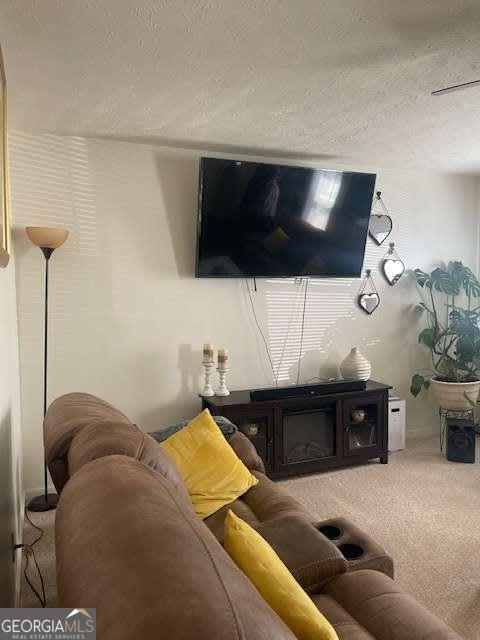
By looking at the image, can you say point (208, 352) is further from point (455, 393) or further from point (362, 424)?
point (455, 393)

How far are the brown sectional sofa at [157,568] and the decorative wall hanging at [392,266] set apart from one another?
322 cm

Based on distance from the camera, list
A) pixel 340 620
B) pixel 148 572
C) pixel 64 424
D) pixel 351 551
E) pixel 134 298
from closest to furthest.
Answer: pixel 148 572, pixel 340 620, pixel 64 424, pixel 351 551, pixel 134 298

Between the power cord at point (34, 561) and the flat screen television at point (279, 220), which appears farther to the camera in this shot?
the flat screen television at point (279, 220)

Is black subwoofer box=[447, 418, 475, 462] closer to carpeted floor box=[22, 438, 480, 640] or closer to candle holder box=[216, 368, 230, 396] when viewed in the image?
carpeted floor box=[22, 438, 480, 640]

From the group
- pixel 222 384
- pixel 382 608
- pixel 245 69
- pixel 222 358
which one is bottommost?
pixel 382 608

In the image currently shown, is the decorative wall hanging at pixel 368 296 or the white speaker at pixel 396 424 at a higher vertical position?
the decorative wall hanging at pixel 368 296

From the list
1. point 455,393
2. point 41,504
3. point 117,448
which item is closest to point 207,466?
point 117,448

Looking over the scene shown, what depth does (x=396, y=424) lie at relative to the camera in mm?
4422

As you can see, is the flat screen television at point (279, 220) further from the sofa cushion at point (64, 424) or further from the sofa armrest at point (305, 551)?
the sofa armrest at point (305, 551)

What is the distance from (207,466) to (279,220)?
2131 mm

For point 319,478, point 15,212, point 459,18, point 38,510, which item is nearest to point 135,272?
point 15,212

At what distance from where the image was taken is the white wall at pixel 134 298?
346 cm

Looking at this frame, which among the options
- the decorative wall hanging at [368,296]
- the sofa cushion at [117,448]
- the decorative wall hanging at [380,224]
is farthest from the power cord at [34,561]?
the decorative wall hanging at [380,224]

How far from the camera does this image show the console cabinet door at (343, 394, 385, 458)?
4.04 metres
